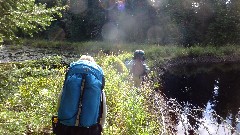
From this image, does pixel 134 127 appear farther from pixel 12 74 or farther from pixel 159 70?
pixel 159 70

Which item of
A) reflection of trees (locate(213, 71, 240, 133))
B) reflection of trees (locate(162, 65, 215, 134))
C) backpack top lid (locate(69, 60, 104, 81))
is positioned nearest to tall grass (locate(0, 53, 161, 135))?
backpack top lid (locate(69, 60, 104, 81))

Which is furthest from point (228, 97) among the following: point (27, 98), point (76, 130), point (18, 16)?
point (18, 16)

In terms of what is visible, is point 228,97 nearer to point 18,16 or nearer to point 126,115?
point 126,115

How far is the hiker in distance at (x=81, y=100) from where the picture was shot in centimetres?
300

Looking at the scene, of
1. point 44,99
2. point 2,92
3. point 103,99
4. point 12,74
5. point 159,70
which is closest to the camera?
point 2,92

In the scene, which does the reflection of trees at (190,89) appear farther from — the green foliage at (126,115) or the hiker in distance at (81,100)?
the hiker in distance at (81,100)

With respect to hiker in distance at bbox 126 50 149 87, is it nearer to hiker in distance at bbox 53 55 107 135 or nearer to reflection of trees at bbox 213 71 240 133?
reflection of trees at bbox 213 71 240 133

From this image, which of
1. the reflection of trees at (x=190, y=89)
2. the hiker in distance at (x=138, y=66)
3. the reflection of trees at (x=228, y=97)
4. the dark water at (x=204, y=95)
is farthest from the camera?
the reflection of trees at (x=190, y=89)

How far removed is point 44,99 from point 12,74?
266 centimetres

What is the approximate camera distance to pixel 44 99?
5578 mm

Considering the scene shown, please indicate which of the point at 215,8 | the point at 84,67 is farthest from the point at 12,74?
the point at 215,8

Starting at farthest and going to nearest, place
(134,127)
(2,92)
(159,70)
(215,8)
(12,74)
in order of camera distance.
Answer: (215,8)
(159,70)
(134,127)
(12,74)
(2,92)

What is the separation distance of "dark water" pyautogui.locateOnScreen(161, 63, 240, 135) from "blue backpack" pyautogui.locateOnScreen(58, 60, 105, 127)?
15.4ft

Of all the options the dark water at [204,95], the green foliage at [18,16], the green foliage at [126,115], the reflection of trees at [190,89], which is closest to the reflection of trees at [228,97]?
the dark water at [204,95]
